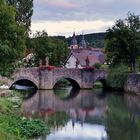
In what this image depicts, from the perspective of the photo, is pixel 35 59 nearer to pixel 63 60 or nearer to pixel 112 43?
pixel 63 60

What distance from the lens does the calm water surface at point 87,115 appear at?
3095 centimetres

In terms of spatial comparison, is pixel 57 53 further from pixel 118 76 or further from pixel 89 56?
pixel 118 76

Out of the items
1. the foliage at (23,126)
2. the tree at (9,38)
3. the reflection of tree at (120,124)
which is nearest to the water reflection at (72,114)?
the reflection of tree at (120,124)

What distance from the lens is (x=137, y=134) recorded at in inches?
1218

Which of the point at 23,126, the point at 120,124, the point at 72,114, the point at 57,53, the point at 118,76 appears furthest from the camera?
the point at 57,53

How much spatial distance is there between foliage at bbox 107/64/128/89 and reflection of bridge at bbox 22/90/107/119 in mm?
8483

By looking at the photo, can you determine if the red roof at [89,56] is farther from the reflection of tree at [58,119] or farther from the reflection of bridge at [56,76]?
the reflection of tree at [58,119]

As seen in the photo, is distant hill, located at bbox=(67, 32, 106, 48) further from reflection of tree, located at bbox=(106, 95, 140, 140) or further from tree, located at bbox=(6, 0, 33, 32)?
reflection of tree, located at bbox=(106, 95, 140, 140)

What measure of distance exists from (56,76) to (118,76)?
339 inches

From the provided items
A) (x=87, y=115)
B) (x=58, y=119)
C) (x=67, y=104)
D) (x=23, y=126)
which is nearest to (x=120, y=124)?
(x=58, y=119)

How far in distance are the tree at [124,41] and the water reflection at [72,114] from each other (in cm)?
975

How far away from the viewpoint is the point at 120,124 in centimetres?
3538

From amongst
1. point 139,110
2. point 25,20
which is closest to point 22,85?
point 25,20

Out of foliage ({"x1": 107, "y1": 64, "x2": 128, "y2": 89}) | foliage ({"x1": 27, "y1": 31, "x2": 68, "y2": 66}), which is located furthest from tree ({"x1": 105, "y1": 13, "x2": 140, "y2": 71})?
foliage ({"x1": 27, "y1": 31, "x2": 68, "y2": 66})
